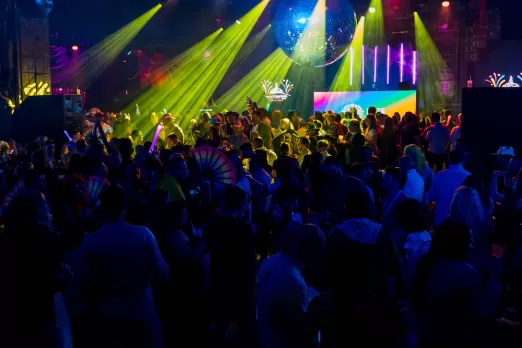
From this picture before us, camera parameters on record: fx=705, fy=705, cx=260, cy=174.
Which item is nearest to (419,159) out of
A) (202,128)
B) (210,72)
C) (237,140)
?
(237,140)

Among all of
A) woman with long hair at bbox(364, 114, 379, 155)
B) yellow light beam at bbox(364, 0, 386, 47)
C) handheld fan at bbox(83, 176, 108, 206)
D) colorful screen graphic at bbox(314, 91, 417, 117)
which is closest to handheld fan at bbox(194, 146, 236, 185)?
handheld fan at bbox(83, 176, 108, 206)

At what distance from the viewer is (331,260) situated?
11.8 ft

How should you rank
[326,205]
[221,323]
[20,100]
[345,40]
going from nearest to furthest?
[221,323] < [326,205] < [345,40] < [20,100]

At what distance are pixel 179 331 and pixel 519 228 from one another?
3236 mm

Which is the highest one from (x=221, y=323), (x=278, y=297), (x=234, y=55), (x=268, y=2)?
(x=268, y=2)

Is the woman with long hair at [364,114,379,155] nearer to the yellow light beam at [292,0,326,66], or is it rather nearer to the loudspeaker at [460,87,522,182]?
the yellow light beam at [292,0,326,66]

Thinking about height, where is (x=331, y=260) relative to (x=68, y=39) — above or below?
below

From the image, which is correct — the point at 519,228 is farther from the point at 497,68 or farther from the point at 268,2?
the point at 268,2

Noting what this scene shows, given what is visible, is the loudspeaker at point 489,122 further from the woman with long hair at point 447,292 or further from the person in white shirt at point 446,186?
the woman with long hair at point 447,292

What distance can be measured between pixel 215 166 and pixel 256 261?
97.6 inches

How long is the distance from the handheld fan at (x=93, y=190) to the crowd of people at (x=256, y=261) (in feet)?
0.05

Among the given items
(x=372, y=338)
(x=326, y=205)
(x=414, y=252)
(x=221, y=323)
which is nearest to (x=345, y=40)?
(x=326, y=205)

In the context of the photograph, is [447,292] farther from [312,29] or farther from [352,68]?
[352,68]

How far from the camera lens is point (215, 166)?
7297 mm
